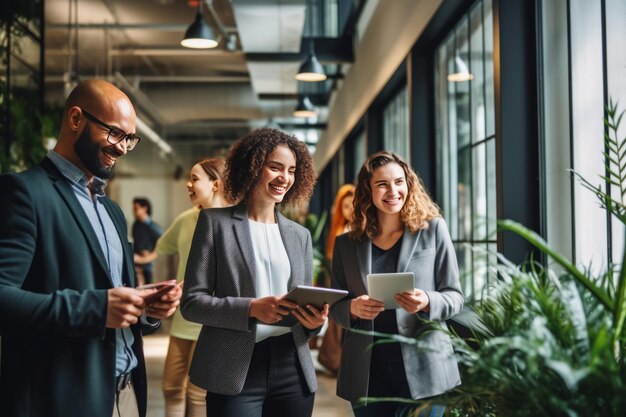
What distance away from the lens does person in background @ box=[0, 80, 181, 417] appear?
162 cm

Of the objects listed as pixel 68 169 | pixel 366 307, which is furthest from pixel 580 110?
pixel 68 169

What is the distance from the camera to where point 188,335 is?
373 centimetres

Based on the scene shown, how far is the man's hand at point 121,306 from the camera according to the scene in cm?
166

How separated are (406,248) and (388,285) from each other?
0.28m

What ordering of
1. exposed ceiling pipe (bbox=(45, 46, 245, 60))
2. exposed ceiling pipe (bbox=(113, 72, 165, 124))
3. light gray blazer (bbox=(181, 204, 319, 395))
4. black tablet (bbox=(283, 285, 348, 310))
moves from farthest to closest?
exposed ceiling pipe (bbox=(113, 72, 165, 124)), exposed ceiling pipe (bbox=(45, 46, 245, 60)), light gray blazer (bbox=(181, 204, 319, 395)), black tablet (bbox=(283, 285, 348, 310))

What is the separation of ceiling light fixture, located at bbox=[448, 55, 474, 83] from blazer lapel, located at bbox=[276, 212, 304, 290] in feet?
7.41

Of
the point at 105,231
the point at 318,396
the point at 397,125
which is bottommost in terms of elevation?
the point at 318,396

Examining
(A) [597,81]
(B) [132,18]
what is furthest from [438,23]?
(B) [132,18]

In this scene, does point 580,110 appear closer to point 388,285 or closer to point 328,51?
point 388,285

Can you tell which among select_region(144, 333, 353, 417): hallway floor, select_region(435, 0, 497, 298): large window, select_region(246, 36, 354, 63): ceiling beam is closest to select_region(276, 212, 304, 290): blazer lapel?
select_region(435, 0, 497, 298): large window

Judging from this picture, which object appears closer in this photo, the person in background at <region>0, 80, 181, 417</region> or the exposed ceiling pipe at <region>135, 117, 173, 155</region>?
the person in background at <region>0, 80, 181, 417</region>

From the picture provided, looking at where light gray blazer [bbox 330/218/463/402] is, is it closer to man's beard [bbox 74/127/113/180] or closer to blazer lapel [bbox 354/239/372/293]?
blazer lapel [bbox 354/239/372/293]

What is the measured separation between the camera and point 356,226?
2.83m

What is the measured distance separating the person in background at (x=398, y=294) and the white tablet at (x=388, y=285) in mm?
32
